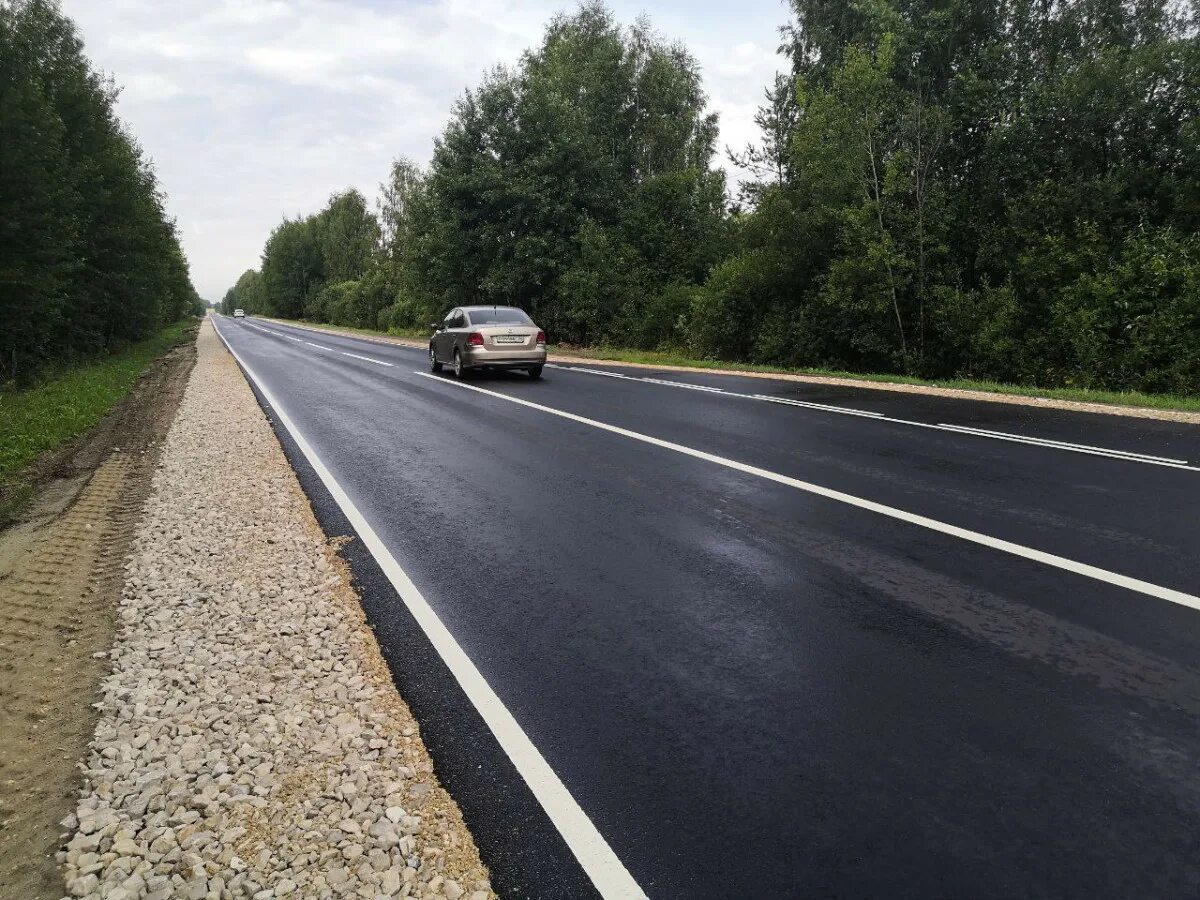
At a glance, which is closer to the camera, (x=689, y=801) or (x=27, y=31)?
(x=689, y=801)

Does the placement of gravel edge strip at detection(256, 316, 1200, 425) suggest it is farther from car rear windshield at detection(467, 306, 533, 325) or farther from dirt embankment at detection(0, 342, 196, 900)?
dirt embankment at detection(0, 342, 196, 900)

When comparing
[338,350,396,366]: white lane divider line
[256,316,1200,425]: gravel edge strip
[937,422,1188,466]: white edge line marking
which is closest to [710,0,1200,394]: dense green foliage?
[256,316,1200,425]: gravel edge strip

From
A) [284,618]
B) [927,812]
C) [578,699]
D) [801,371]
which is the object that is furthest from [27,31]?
[927,812]

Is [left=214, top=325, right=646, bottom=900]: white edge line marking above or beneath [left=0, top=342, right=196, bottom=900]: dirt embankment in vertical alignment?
above

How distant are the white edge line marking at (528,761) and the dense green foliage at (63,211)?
16.5 m

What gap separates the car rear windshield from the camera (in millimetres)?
17516

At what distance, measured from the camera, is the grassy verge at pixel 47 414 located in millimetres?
8758

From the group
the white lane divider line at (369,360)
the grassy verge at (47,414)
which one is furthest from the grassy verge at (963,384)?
the grassy verge at (47,414)

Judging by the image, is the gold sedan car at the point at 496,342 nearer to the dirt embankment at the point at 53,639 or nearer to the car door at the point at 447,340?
the car door at the point at 447,340

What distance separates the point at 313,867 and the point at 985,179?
23531 millimetres

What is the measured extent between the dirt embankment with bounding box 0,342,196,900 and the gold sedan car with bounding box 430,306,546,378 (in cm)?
875

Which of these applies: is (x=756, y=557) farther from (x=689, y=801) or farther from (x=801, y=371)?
(x=801, y=371)

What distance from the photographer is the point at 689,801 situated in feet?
8.57

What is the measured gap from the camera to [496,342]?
17.2 meters
